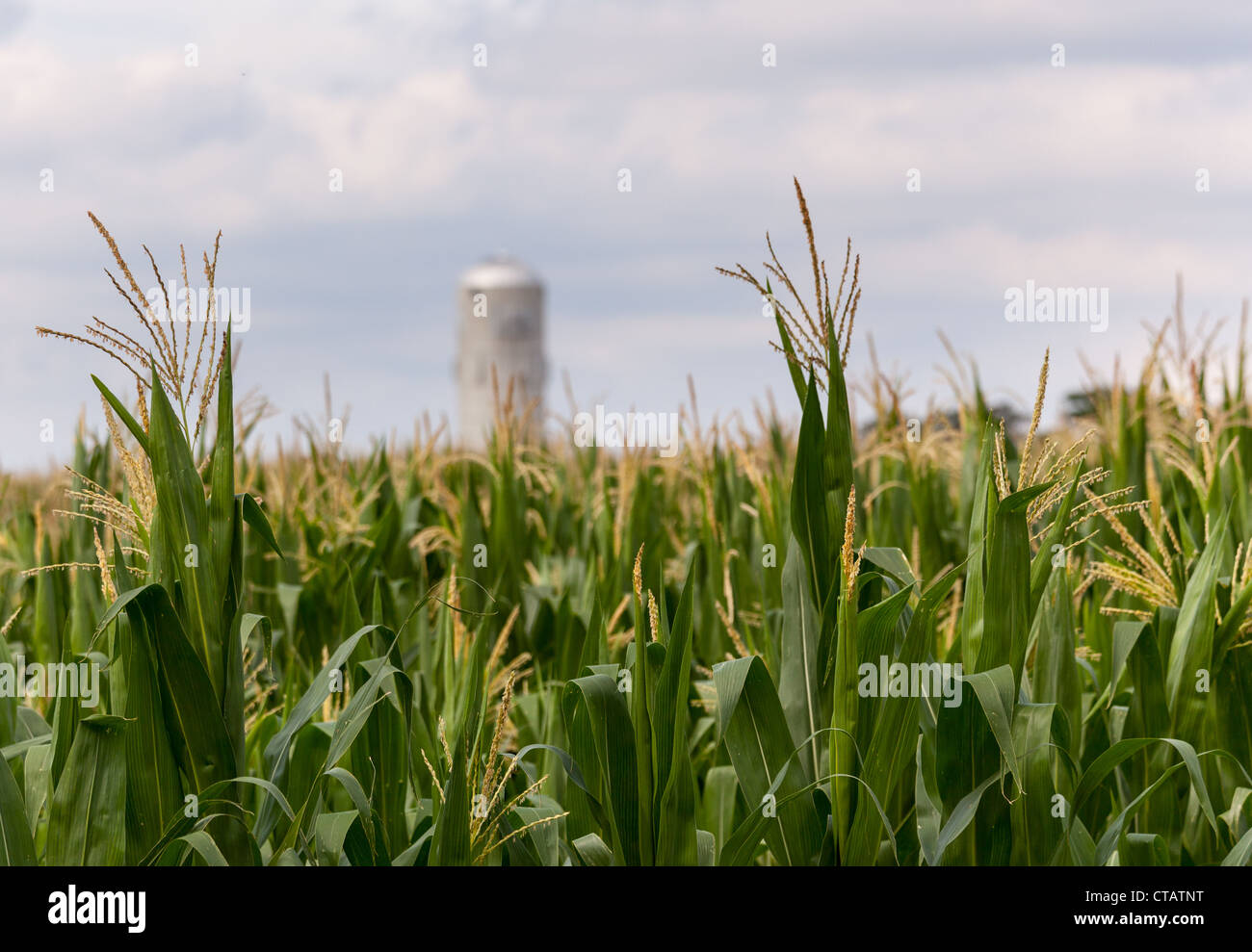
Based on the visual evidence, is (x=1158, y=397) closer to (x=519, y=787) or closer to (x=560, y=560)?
(x=560, y=560)

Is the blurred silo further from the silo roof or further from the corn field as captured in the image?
the corn field

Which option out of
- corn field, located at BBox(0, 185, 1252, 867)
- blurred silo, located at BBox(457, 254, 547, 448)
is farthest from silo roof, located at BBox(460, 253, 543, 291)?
corn field, located at BBox(0, 185, 1252, 867)

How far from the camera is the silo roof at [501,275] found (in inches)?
1761

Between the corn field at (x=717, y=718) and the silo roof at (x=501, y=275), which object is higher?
the silo roof at (x=501, y=275)

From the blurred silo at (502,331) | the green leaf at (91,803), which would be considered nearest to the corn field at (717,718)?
the green leaf at (91,803)

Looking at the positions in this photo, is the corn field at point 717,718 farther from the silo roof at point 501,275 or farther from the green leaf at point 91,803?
the silo roof at point 501,275

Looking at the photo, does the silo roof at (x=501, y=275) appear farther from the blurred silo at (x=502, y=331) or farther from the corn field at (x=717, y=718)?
the corn field at (x=717, y=718)

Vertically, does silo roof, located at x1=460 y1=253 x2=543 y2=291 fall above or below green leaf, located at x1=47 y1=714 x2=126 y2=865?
above

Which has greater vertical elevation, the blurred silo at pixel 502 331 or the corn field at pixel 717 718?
the blurred silo at pixel 502 331

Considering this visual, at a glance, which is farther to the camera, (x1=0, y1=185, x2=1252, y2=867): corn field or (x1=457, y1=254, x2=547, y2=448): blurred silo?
(x1=457, y1=254, x2=547, y2=448): blurred silo

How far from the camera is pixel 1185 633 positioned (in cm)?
227

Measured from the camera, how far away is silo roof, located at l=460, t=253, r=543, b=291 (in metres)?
44.7

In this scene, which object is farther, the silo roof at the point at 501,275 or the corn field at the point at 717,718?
the silo roof at the point at 501,275

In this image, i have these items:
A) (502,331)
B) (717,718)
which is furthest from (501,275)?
(717,718)
